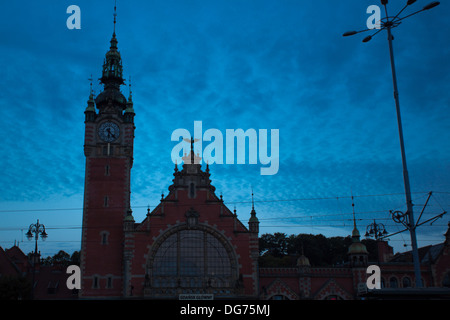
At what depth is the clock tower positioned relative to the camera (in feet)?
161

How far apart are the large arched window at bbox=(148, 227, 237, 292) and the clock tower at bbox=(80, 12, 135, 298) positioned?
15.1 ft

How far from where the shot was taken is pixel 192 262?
48.1 m

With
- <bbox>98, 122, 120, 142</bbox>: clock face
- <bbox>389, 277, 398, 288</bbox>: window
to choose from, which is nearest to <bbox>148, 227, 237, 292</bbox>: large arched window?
<bbox>98, 122, 120, 142</bbox>: clock face

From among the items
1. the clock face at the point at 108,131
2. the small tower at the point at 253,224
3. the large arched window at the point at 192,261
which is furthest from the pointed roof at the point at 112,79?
the small tower at the point at 253,224

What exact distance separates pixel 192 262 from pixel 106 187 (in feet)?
46.0

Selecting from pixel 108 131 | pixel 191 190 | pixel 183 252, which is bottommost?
pixel 183 252

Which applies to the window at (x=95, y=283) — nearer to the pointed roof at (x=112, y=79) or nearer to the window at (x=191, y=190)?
the window at (x=191, y=190)

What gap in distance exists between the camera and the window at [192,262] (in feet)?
156

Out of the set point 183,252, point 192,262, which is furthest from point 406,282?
point 183,252

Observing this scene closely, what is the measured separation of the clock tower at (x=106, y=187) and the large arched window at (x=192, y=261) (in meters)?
4.59

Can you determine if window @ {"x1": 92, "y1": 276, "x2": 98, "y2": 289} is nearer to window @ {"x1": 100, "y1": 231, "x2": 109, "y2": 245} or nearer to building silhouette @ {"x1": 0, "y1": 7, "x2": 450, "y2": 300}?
building silhouette @ {"x1": 0, "y1": 7, "x2": 450, "y2": 300}

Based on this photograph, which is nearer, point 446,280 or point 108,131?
point 446,280

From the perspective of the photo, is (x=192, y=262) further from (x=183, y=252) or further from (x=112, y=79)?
(x=112, y=79)
